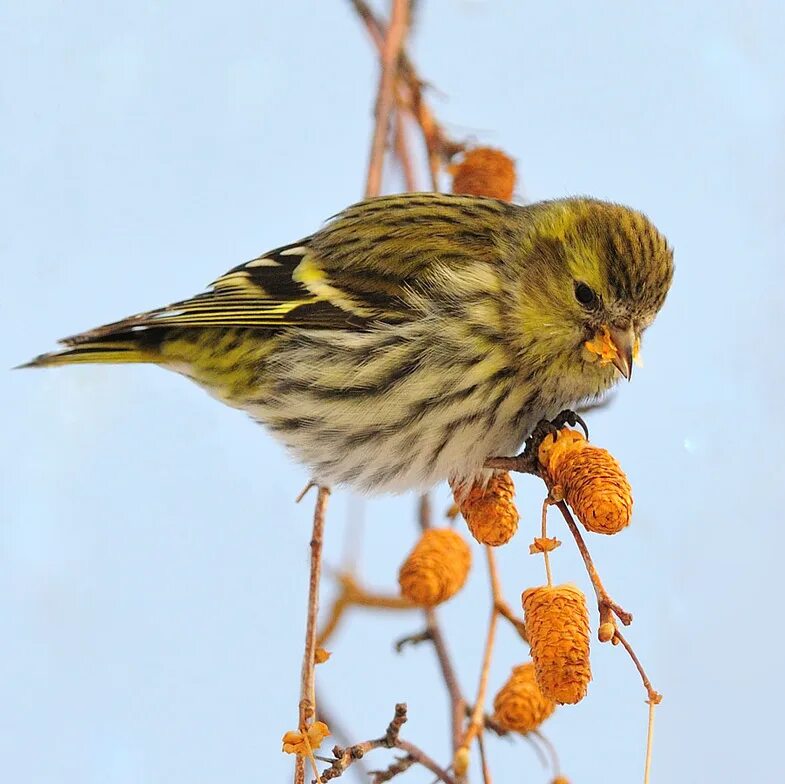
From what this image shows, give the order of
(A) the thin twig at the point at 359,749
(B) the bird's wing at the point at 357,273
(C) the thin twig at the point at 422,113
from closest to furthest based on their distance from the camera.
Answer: (A) the thin twig at the point at 359,749 < (B) the bird's wing at the point at 357,273 < (C) the thin twig at the point at 422,113

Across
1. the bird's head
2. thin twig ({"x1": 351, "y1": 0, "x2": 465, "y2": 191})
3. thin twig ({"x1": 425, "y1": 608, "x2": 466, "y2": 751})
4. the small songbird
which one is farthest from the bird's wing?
thin twig ({"x1": 425, "y1": 608, "x2": 466, "y2": 751})

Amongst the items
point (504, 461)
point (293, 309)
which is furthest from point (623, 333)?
point (293, 309)

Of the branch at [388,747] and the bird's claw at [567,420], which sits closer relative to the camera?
the branch at [388,747]

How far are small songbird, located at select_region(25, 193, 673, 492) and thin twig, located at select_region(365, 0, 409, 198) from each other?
0.49 ft

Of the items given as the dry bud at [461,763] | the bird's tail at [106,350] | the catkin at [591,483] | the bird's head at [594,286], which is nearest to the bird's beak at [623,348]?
the bird's head at [594,286]

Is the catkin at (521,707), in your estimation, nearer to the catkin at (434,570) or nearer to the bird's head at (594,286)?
the catkin at (434,570)

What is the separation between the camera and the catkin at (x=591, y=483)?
111 centimetres

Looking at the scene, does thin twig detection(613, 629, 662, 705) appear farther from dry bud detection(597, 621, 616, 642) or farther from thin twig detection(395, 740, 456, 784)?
thin twig detection(395, 740, 456, 784)

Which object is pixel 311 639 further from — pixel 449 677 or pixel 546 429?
pixel 546 429

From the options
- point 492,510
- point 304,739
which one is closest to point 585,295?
point 492,510

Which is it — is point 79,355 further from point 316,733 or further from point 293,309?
point 316,733

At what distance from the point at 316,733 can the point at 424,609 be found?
15.1 inches

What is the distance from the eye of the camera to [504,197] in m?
1.93

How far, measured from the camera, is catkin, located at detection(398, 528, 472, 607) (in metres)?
1.47
